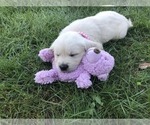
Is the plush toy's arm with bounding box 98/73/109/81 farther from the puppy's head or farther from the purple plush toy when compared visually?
the puppy's head

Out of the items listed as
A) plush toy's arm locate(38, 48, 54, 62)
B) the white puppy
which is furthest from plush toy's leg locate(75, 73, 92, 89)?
plush toy's arm locate(38, 48, 54, 62)

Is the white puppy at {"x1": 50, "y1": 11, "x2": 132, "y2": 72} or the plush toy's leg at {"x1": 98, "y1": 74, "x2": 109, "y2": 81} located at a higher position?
the white puppy at {"x1": 50, "y1": 11, "x2": 132, "y2": 72}

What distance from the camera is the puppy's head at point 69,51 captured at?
3.27 meters

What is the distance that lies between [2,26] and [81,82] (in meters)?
1.41

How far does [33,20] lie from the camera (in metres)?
4.32

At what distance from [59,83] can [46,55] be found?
0.32m

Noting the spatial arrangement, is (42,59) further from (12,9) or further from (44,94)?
(12,9)

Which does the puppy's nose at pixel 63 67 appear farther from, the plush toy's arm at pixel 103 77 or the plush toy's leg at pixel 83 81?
the plush toy's arm at pixel 103 77

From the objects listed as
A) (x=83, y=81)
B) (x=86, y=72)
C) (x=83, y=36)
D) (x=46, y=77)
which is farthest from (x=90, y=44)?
(x=46, y=77)

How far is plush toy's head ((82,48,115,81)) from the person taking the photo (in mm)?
3266

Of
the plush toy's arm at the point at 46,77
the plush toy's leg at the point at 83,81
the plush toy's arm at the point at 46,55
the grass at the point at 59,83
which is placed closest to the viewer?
the grass at the point at 59,83

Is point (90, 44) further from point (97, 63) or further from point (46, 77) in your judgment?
point (46, 77)

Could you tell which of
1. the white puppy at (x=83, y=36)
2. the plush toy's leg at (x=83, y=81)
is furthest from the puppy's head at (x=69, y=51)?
the plush toy's leg at (x=83, y=81)

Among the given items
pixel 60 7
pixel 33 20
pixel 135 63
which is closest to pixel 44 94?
pixel 135 63
